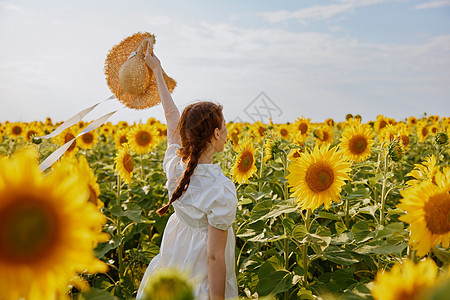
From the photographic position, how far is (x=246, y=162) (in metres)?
3.54

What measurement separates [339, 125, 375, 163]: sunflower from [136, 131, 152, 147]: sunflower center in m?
2.91

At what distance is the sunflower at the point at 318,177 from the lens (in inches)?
98.3

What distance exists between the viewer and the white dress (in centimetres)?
218

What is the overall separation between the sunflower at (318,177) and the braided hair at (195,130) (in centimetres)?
62

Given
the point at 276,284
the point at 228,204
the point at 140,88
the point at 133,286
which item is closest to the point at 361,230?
the point at 276,284

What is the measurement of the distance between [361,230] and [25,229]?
2301mm

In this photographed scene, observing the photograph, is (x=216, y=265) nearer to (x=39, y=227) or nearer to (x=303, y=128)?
(x=39, y=227)

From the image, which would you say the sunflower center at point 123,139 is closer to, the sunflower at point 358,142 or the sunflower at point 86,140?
the sunflower at point 86,140

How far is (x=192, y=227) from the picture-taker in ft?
8.02

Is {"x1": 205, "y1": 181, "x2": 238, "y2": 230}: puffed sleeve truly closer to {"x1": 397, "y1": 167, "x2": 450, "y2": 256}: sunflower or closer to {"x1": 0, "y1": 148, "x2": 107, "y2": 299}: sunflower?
{"x1": 397, "y1": 167, "x2": 450, "y2": 256}: sunflower

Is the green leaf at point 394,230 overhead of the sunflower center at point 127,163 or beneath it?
beneath

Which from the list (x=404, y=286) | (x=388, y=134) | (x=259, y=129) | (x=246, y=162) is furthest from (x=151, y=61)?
(x=259, y=129)

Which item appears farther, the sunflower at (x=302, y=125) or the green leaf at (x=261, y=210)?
the sunflower at (x=302, y=125)

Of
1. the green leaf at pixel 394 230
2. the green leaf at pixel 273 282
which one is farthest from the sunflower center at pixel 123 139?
the green leaf at pixel 394 230
